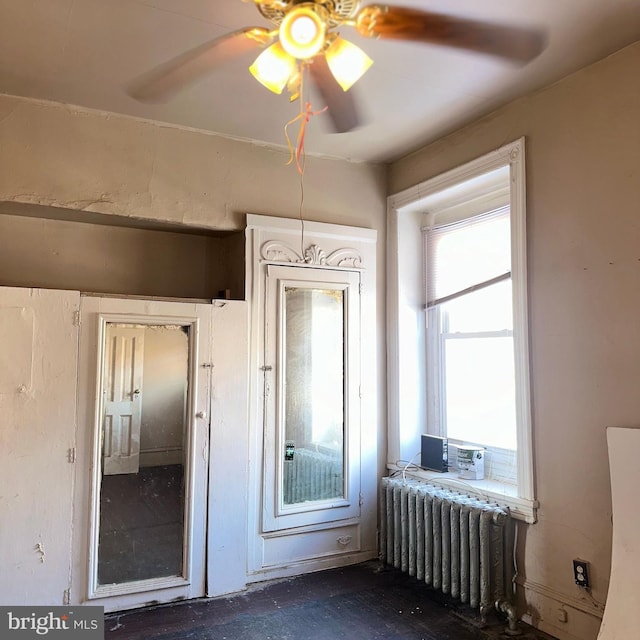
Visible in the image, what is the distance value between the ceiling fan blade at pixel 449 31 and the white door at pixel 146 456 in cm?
197

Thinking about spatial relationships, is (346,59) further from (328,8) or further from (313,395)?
(313,395)

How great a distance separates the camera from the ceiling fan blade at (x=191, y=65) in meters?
1.92

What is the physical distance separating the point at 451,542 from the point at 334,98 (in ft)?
8.52

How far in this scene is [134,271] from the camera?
3.63 metres

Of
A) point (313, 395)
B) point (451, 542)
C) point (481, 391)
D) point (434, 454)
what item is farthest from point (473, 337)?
point (451, 542)

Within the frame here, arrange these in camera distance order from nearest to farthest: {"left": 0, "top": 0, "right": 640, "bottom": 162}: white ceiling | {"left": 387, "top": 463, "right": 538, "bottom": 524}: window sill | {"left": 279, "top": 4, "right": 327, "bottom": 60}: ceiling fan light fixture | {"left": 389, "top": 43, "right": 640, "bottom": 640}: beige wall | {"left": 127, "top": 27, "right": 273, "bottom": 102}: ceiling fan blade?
{"left": 279, "top": 4, "right": 327, "bottom": 60}: ceiling fan light fixture → {"left": 127, "top": 27, "right": 273, "bottom": 102}: ceiling fan blade → {"left": 0, "top": 0, "right": 640, "bottom": 162}: white ceiling → {"left": 389, "top": 43, "right": 640, "bottom": 640}: beige wall → {"left": 387, "top": 463, "right": 538, "bottom": 524}: window sill

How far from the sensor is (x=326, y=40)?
1.75 m

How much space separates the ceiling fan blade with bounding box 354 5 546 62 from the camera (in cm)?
173

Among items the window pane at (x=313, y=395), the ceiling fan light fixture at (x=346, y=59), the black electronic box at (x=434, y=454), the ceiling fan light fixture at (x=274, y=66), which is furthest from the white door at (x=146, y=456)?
the ceiling fan light fixture at (x=346, y=59)

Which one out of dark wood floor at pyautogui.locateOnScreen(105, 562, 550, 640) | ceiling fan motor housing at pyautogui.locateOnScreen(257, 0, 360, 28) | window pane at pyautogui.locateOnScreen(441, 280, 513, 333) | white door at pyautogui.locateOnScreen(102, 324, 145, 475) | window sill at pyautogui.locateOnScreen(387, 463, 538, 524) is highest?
ceiling fan motor housing at pyautogui.locateOnScreen(257, 0, 360, 28)

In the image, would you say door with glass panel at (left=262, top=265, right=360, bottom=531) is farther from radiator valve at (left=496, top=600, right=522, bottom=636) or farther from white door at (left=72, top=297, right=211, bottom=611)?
radiator valve at (left=496, top=600, right=522, bottom=636)

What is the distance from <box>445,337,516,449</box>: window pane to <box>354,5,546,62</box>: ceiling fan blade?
1.69m

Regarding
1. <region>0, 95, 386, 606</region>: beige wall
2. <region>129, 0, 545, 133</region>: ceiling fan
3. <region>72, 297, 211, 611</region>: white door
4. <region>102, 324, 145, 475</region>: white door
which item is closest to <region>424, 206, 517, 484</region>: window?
<region>0, 95, 386, 606</region>: beige wall

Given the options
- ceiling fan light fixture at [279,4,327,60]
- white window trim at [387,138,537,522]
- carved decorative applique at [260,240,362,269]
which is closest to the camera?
ceiling fan light fixture at [279,4,327,60]
